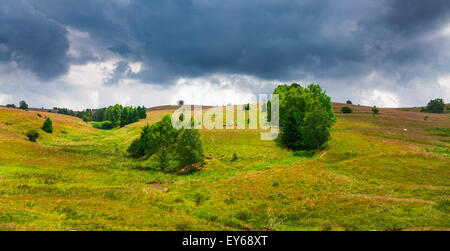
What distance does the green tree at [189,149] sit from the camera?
46.4 m

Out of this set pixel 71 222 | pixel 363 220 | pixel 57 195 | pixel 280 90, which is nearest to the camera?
pixel 71 222

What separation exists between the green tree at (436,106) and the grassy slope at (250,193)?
310 feet

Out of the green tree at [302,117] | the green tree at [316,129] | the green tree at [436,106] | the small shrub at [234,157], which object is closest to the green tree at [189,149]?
the small shrub at [234,157]

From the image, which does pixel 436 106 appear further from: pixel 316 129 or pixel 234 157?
pixel 234 157

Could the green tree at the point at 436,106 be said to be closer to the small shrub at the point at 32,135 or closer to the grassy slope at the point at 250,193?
the grassy slope at the point at 250,193

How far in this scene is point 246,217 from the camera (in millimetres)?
21484

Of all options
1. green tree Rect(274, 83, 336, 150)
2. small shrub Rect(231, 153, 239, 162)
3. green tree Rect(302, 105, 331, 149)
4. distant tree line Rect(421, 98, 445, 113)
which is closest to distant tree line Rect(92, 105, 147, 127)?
green tree Rect(274, 83, 336, 150)

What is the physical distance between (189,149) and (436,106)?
146858 mm

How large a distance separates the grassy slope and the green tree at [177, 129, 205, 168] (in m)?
3.48

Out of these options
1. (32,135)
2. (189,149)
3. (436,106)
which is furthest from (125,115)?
(436,106)

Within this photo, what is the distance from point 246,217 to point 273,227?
353 centimetres
